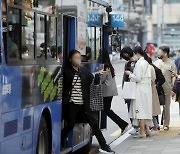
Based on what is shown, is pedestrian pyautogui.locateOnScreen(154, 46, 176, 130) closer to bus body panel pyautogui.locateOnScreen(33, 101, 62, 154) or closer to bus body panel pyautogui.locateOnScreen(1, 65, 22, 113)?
bus body panel pyautogui.locateOnScreen(33, 101, 62, 154)

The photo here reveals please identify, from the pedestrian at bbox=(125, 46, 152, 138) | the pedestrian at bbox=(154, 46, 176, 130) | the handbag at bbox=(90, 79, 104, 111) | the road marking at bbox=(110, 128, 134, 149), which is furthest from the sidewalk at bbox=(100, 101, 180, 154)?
the handbag at bbox=(90, 79, 104, 111)

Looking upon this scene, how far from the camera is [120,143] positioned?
14.2 metres

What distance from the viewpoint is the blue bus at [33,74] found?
780 centimetres

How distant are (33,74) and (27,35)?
0.50 m

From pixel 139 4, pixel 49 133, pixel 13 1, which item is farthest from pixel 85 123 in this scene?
pixel 139 4

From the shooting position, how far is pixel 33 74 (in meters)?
8.83

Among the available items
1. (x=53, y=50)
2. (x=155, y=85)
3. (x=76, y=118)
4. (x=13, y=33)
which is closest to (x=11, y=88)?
(x=13, y=33)

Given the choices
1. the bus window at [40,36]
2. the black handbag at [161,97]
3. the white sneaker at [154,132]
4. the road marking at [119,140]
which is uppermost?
the bus window at [40,36]

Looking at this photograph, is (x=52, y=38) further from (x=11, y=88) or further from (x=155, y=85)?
(x=155, y=85)

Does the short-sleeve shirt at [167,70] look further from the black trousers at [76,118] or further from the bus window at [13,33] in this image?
the bus window at [13,33]

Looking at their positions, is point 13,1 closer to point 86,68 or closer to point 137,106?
point 86,68

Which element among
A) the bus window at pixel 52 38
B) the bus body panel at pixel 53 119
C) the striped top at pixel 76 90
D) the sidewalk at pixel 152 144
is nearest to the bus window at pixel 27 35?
the bus body panel at pixel 53 119

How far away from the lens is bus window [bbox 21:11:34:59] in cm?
849

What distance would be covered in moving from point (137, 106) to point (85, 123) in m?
2.78
